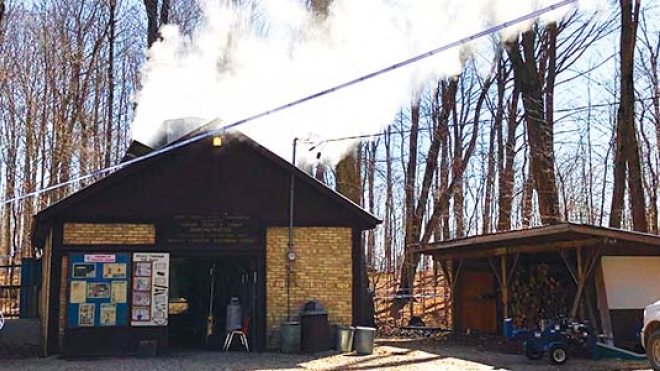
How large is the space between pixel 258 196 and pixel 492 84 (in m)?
15.5

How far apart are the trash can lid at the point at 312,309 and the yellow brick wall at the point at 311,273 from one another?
0.21 meters

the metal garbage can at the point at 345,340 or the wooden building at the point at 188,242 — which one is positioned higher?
the wooden building at the point at 188,242

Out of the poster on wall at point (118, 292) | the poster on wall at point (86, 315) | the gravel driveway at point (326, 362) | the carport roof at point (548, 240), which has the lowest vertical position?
the gravel driveway at point (326, 362)

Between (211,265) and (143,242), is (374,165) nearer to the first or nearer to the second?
(211,265)

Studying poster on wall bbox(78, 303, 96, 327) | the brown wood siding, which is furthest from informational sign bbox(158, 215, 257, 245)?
the brown wood siding

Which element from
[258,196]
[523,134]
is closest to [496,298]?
[258,196]

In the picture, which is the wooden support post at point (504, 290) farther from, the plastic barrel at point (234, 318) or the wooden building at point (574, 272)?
the plastic barrel at point (234, 318)

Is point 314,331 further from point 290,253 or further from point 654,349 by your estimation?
point 654,349

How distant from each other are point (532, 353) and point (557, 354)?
1.93 feet

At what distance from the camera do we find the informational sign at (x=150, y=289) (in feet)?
51.6

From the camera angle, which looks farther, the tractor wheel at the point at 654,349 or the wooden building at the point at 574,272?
the wooden building at the point at 574,272

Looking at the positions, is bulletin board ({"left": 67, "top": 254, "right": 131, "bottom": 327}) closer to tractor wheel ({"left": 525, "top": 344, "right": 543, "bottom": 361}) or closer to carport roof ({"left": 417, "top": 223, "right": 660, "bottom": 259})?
carport roof ({"left": 417, "top": 223, "right": 660, "bottom": 259})

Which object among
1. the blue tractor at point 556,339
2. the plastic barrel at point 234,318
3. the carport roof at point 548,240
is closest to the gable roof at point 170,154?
the carport roof at point 548,240

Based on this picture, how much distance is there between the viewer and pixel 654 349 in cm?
1214
